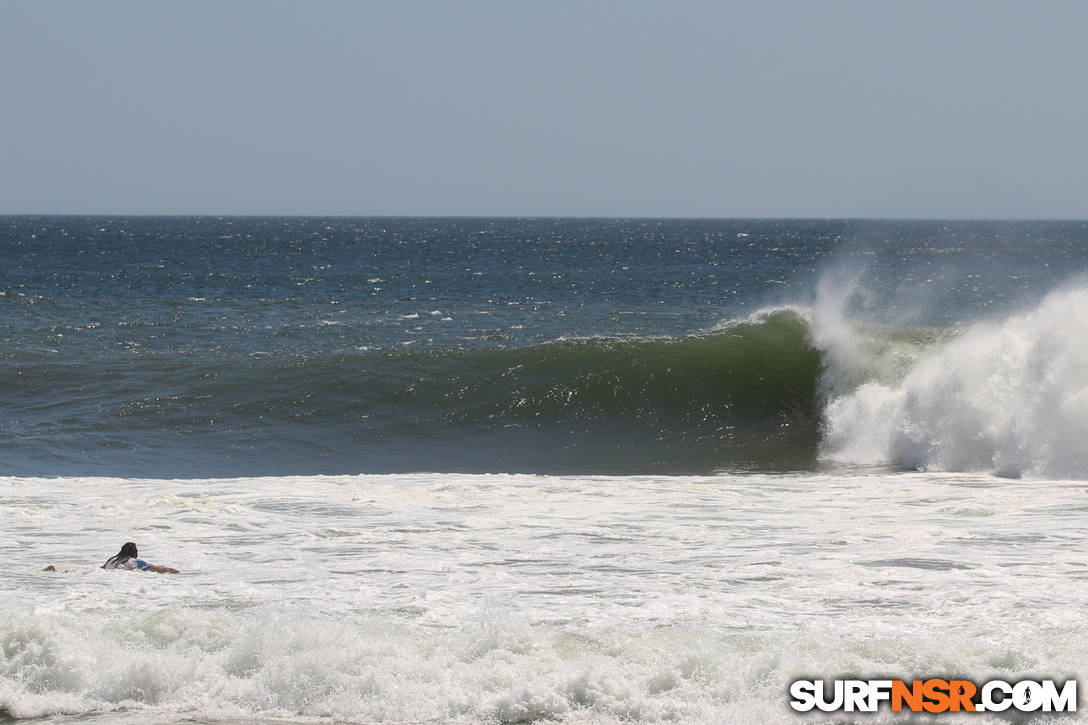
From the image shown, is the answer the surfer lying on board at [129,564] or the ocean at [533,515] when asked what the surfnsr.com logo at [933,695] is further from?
the surfer lying on board at [129,564]

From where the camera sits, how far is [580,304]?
41.1 m

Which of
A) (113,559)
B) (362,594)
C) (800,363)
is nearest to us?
(362,594)

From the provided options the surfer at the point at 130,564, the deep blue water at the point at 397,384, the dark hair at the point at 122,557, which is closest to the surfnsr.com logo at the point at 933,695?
the surfer at the point at 130,564

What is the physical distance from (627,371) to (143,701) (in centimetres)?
1555

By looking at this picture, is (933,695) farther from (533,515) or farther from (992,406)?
(992,406)

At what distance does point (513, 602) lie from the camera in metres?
8.71

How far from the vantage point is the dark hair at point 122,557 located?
9.60m

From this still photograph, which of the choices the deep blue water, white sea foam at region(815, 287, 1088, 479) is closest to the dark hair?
the deep blue water

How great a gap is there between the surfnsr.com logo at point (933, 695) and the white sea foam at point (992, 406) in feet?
27.5

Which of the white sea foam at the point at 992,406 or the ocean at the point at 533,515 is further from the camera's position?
the white sea foam at the point at 992,406

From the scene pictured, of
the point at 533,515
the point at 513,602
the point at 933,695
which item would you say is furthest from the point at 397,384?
the point at 933,695

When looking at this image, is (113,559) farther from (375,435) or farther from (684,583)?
A: (375,435)

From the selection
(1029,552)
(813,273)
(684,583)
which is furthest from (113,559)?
(813,273)

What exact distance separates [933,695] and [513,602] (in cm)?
300
